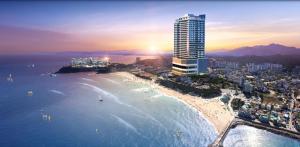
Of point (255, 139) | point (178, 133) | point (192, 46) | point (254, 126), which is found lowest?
point (178, 133)

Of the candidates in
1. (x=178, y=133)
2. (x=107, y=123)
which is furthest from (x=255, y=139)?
(x=107, y=123)

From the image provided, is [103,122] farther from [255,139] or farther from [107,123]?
[255,139]

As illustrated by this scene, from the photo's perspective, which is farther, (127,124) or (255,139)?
(127,124)

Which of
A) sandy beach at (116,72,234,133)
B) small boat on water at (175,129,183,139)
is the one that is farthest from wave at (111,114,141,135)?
sandy beach at (116,72,234,133)

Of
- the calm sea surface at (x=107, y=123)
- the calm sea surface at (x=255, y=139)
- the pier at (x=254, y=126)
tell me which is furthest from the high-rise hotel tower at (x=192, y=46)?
the calm sea surface at (x=255, y=139)

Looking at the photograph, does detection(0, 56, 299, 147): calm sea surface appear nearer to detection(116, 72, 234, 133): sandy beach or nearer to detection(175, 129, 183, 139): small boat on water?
detection(175, 129, 183, 139): small boat on water

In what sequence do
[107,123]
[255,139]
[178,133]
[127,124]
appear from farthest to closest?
[107,123]
[127,124]
[178,133]
[255,139]

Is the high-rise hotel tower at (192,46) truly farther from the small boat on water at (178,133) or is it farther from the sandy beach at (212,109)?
the small boat on water at (178,133)

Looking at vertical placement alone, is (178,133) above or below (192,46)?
below

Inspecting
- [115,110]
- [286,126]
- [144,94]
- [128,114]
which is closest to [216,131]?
[286,126]
